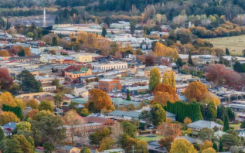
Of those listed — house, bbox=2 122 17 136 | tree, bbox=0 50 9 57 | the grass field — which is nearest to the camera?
house, bbox=2 122 17 136

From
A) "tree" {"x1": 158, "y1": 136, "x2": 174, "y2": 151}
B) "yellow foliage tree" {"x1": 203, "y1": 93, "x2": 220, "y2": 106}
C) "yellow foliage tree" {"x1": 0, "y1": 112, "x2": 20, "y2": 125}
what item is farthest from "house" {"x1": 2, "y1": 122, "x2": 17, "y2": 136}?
"yellow foliage tree" {"x1": 203, "y1": 93, "x2": 220, "y2": 106}

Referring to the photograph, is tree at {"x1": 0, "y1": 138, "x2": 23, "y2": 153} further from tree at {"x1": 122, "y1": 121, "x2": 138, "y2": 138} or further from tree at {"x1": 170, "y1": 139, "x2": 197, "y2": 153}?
tree at {"x1": 170, "y1": 139, "x2": 197, "y2": 153}

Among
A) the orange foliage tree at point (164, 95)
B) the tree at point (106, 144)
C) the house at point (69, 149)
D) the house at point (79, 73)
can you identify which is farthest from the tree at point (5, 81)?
the tree at point (106, 144)

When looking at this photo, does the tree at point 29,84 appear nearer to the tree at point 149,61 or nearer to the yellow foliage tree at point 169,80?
the yellow foliage tree at point 169,80

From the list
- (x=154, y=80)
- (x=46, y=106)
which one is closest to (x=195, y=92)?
(x=154, y=80)

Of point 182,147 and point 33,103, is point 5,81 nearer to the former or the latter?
point 33,103

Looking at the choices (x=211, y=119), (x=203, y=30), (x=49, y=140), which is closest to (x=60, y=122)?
(x=49, y=140)
